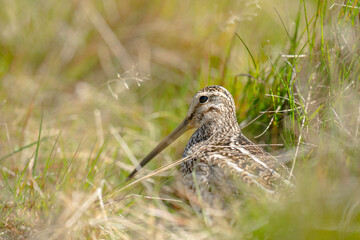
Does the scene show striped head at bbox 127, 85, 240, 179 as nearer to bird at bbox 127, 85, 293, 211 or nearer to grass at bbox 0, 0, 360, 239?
bird at bbox 127, 85, 293, 211

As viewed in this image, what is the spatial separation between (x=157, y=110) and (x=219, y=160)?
2094 millimetres

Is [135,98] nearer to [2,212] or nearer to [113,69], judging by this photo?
[113,69]

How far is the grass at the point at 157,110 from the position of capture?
99.1 inches

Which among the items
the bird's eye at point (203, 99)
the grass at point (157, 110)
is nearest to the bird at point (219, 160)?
the bird's eye at point (203, 99)

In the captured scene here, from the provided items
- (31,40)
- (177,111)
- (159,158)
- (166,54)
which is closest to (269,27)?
(166,54)

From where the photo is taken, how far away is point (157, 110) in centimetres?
511

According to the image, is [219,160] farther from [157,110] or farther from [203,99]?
[157,110]

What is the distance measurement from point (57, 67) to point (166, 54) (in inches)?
49.9

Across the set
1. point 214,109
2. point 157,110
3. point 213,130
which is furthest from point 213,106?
point 157,110

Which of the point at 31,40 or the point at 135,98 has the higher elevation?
the point at 31,40

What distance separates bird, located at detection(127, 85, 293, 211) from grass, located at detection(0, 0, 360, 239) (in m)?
0.15

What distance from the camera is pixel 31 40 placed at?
5.86 metres

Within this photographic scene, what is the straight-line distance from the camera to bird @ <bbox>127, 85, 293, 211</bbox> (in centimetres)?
283

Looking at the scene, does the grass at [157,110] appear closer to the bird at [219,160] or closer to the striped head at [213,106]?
the bird at [219,160]
